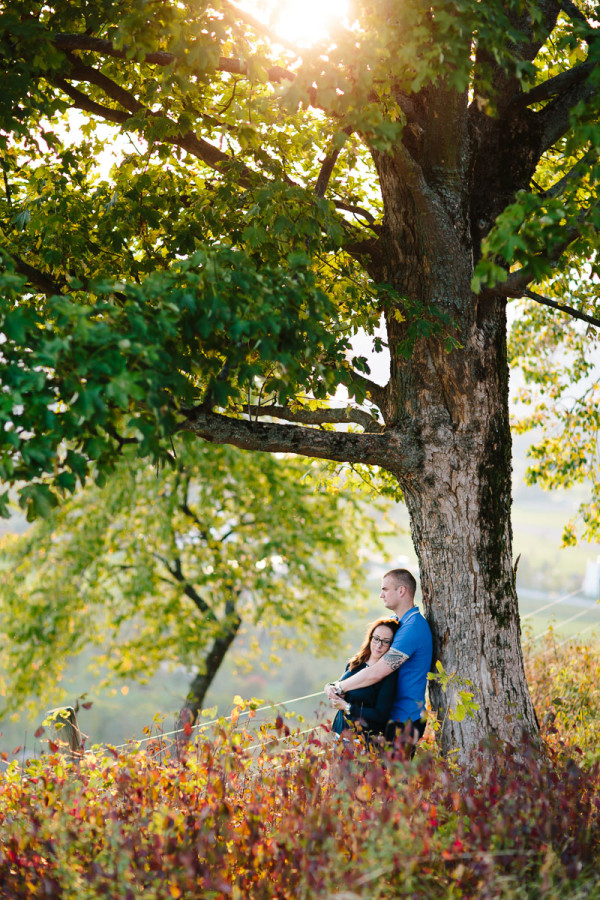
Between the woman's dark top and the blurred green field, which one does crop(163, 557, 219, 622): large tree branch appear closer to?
the blurred green field

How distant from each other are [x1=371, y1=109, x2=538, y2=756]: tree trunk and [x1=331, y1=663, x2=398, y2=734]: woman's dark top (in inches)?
16.8

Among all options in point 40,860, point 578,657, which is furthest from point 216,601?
point 40,860

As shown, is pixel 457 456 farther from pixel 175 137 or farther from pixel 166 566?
pixel 166 566

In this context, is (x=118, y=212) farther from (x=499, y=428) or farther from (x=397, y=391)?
(x=499, y=428)

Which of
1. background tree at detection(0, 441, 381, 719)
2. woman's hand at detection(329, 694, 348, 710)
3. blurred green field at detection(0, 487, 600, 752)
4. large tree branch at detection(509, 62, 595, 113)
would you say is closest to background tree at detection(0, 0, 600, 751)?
large tree branch at detection(509, 62, 595, 113)

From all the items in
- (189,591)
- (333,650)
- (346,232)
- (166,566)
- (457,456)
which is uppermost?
(166,566)

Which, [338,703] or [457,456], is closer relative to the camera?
[338,703]

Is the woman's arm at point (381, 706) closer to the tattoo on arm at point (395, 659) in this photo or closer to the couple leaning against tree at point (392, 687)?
the couple leaning against tree at point (392, 687)

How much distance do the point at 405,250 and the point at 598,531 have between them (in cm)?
550

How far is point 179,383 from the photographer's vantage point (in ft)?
13.0

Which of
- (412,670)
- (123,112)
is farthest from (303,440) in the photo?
(123,112)

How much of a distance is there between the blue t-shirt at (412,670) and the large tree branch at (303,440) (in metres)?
1.27

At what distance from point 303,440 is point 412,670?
6.41 feet

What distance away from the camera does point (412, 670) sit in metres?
5.49
